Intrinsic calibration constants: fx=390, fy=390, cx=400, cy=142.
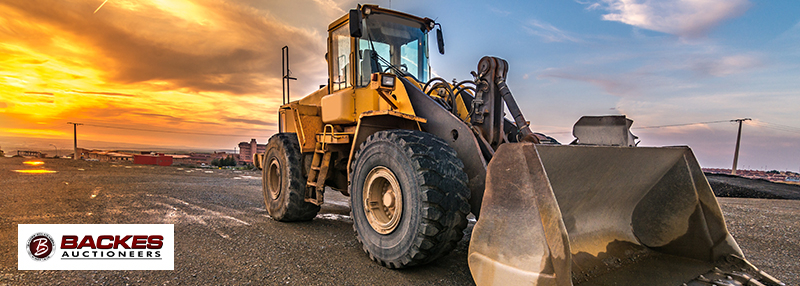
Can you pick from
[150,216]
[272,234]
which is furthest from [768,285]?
[150,216]

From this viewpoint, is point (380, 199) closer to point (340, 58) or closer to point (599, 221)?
point (599, 221)

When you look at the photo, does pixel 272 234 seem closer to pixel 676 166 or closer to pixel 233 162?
pixel 676 166

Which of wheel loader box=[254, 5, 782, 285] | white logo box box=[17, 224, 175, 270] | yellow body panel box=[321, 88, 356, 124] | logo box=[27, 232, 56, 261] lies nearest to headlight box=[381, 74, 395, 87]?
wheel loader box=[254, 5, 782, 285]

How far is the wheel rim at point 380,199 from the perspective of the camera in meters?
3.65

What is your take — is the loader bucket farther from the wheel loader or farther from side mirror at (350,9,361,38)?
side mirror at (350,9,361,38)

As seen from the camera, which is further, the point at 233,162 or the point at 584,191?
the point at 233,162

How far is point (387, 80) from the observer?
4250 mm

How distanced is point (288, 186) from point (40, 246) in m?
2.78

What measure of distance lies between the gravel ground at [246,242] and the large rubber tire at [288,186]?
0.20m

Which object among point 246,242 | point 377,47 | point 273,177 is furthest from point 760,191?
point 246,242

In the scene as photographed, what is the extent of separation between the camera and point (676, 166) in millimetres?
3502

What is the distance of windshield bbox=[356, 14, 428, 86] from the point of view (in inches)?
203

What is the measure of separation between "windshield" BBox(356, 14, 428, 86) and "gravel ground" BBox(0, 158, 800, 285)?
7.41ft

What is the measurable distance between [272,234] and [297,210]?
2.64 feet
